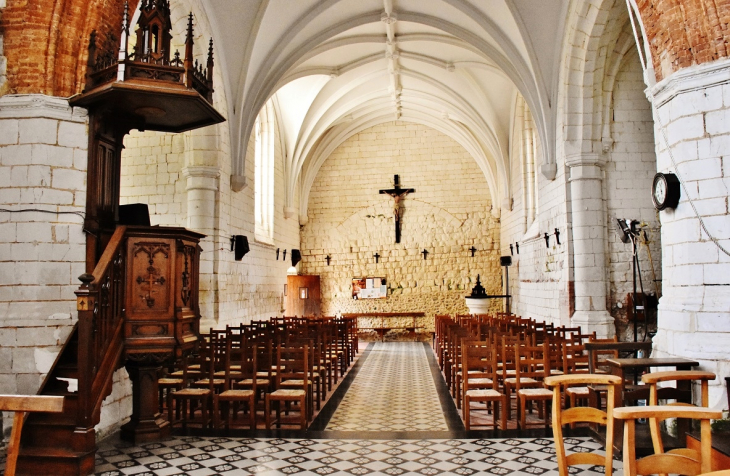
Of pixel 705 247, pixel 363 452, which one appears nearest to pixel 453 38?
pixel 705 247

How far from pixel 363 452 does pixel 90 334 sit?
234 centimetres

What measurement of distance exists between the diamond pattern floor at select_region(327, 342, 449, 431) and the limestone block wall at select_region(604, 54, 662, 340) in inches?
128

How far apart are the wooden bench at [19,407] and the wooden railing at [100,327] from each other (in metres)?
1.59

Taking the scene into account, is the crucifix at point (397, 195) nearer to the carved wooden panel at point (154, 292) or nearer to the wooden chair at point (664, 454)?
the carved wooden panel at point (154, 292)

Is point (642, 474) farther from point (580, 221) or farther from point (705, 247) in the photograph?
point (580, 221)

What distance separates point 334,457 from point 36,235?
3248 mm

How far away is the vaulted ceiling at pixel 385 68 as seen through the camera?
32.3 feet

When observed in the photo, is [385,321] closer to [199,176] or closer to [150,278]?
[199,176]

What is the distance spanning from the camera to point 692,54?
4.79 meters

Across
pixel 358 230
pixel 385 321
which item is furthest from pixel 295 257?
pixel 385 321

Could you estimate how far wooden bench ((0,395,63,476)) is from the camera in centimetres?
273

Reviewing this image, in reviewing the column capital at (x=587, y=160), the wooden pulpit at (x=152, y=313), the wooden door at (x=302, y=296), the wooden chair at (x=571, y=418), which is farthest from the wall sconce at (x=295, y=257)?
the wooden chair at (x=571, y=418)

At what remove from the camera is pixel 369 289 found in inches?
696

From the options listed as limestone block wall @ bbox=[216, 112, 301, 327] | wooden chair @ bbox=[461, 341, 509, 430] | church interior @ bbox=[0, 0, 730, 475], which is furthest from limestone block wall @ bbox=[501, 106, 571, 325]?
limestone block wall @ bbox=[216, 112, 301, 327]
